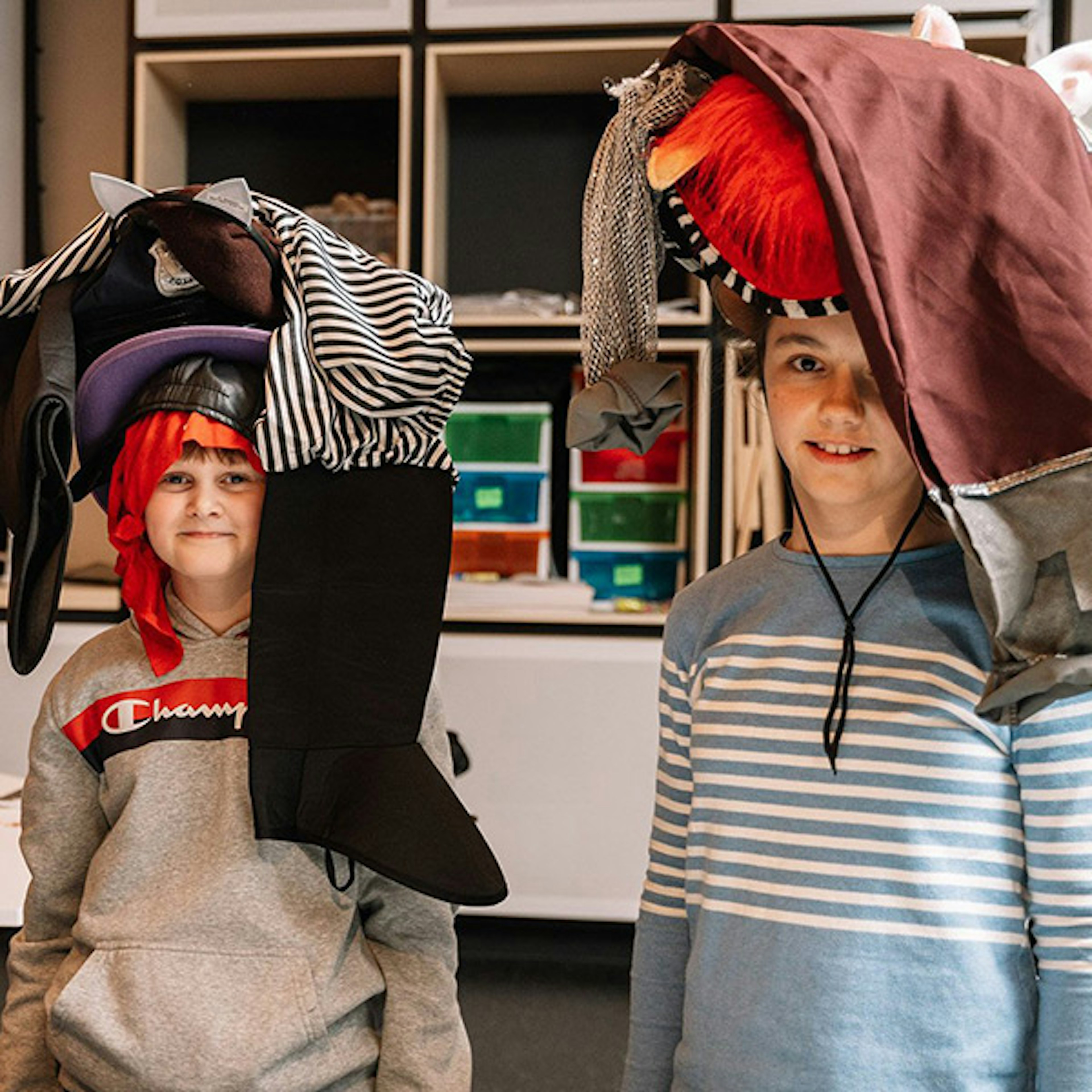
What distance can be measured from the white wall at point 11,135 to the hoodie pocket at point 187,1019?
2537mm

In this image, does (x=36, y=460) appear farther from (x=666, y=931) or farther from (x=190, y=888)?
(x=666, y=931)

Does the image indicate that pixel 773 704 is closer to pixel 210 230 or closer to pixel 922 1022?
pixel 922 1022

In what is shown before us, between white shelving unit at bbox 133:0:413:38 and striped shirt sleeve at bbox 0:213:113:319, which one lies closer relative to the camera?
striped shirt sleeve at bbox 0:213:113:319

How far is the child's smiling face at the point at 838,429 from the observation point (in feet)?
2.96

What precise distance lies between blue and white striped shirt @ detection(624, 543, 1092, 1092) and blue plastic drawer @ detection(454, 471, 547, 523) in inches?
74.0

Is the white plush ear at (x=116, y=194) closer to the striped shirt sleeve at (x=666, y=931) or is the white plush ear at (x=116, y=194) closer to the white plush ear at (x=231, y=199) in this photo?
the white plush ear at (x=231, y=199)

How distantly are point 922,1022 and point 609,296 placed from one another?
1.93ft

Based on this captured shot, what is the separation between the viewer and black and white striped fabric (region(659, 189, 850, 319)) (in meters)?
0.88

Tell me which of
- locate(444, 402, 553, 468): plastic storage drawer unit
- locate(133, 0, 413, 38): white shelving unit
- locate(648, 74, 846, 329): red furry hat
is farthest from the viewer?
locate(444, 402, 553, 468): plastic storage drawer unit

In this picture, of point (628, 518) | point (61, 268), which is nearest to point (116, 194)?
point (61, 268)

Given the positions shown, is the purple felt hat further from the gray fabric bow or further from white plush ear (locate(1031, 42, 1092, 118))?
white plush ear (locate(1031, 42, 1092, 118))

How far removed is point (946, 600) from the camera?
915 mm

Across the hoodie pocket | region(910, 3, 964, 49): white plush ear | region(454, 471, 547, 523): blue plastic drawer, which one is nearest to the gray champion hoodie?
the hoodie pocket

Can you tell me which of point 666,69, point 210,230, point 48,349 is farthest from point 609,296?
point 48,349
